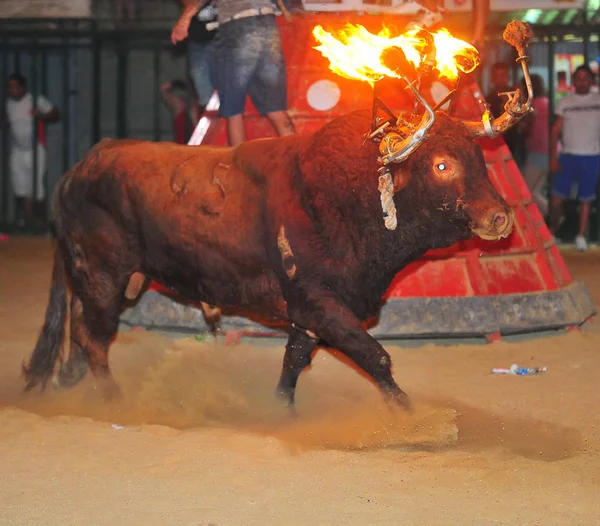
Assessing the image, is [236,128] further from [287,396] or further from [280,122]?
[287,396]

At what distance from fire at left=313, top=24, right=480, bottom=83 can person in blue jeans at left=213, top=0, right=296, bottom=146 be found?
1.15 metres

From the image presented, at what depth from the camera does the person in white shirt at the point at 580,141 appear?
39.1 ft

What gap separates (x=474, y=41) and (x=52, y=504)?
167 inches

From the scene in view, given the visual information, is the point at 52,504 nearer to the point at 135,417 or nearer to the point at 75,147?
the point at 135,417

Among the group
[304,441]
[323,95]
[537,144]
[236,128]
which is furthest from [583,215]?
[304,441]

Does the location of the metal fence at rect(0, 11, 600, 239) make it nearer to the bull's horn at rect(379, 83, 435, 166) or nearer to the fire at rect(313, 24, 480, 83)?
the fire at rect(313, 24, 480, 83)

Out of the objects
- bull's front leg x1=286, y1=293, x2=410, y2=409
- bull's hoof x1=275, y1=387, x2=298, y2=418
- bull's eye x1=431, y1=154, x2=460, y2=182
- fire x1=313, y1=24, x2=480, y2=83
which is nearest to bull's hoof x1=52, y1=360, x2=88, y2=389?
bull's hoof x1=275, y1=387, x2=298, y2=418

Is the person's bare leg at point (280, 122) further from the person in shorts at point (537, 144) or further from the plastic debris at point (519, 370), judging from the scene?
the person in shorts at point (537, 144)

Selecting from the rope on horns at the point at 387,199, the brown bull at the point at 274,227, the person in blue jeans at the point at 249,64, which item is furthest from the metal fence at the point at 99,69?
the rope on horns at the point at 387,199

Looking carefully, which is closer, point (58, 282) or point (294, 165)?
point (294, 165)

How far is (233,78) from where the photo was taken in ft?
20.5

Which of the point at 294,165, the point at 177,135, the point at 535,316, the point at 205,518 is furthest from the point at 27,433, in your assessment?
the point at 177,135

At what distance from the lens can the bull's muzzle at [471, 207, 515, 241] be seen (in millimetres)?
4512

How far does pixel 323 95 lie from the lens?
7.08 meters
